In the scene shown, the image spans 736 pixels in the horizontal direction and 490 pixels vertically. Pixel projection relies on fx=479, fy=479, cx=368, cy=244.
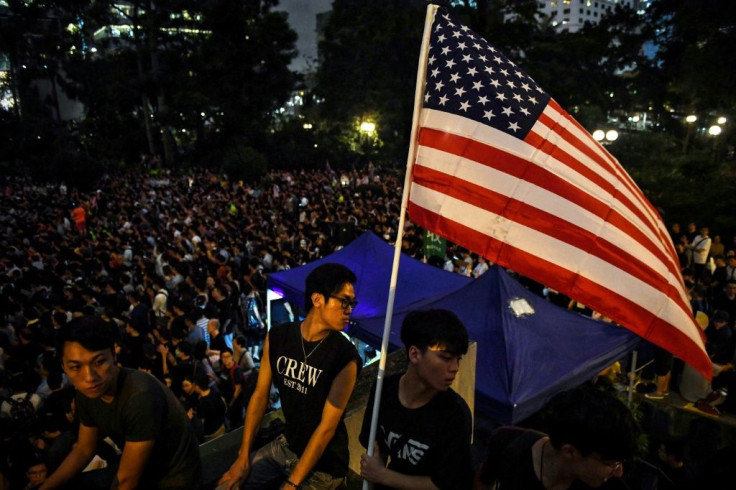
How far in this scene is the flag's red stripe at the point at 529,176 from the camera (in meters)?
3.18

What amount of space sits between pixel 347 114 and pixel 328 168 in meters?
7.39

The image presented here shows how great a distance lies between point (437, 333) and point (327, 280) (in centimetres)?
70

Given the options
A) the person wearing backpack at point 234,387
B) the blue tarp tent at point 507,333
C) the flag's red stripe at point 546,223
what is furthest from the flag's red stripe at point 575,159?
the person wearing backpack at point 234,387

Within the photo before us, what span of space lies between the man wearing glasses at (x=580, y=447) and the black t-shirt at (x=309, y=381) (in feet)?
2.94

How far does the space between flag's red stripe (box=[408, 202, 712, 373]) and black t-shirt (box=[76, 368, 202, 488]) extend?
1.95m

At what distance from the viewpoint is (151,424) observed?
217 centimetres

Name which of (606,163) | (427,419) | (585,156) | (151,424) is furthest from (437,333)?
(606,163)

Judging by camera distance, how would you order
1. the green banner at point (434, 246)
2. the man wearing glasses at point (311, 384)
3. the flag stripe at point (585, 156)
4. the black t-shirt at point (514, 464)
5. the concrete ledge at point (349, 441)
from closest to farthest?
the black t-shirt at point (514, 464), the man wearing glasses at point (311, 384), the concrete ledge at point (349, 441), the flag stripe at point (585, 156), the green banner at point (434, 246)

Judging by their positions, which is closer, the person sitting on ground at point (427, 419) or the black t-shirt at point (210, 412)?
the person sitting on ground at point (427, 419)

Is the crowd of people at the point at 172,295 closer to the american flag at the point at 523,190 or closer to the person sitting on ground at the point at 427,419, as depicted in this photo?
the person sitting on ground at the point at 427,419

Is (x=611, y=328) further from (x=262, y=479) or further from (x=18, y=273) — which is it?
(x=18, y=273)

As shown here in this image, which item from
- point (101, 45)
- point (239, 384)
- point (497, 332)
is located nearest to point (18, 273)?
point (239, 384)

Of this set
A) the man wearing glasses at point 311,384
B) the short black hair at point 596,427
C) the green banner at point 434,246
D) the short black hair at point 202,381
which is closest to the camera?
the short black hair at point 596,427

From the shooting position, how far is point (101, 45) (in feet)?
129
